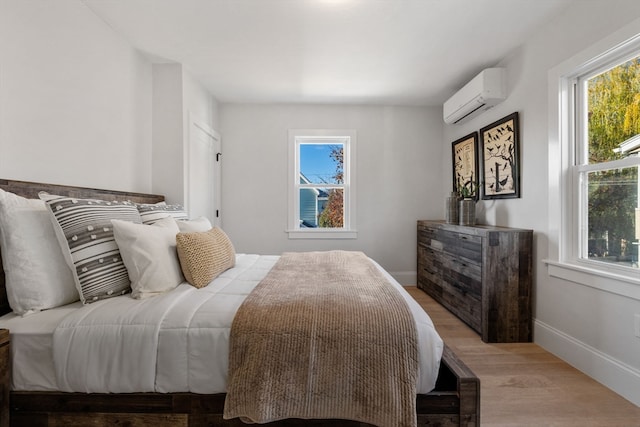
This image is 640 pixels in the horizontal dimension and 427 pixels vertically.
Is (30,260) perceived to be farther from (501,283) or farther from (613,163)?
(613,163)

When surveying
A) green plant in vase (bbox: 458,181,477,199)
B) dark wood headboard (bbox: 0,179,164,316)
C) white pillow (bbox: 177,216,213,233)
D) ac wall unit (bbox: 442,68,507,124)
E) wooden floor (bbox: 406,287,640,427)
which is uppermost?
ac wall unit (bbox: 442,68,507,124)

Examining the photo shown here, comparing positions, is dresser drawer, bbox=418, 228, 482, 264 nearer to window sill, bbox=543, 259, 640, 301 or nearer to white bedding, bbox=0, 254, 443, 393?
window sill, bbox=543, 259, 640, 301

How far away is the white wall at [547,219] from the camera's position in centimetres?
177

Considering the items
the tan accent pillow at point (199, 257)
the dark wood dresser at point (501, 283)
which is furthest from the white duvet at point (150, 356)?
the dark wood dresser at point (501, 283)

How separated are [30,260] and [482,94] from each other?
3360mm

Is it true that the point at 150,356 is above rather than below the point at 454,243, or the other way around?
below

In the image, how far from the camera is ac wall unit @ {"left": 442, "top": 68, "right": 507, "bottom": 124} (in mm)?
2822

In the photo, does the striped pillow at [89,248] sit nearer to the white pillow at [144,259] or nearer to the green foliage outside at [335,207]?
the white pillow at [144,259]

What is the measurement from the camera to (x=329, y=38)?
2.48m

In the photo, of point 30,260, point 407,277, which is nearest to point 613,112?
point 407,277

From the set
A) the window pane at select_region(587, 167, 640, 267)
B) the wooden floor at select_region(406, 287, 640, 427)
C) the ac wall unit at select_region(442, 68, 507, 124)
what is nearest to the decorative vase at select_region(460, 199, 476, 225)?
the ac wall unit at select_region(442, 68, 507, 124)

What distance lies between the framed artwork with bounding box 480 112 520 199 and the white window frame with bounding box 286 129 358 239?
154 cm

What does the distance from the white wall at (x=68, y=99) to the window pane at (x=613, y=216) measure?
3.40 m

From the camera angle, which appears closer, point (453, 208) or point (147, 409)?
point (147, 409)
